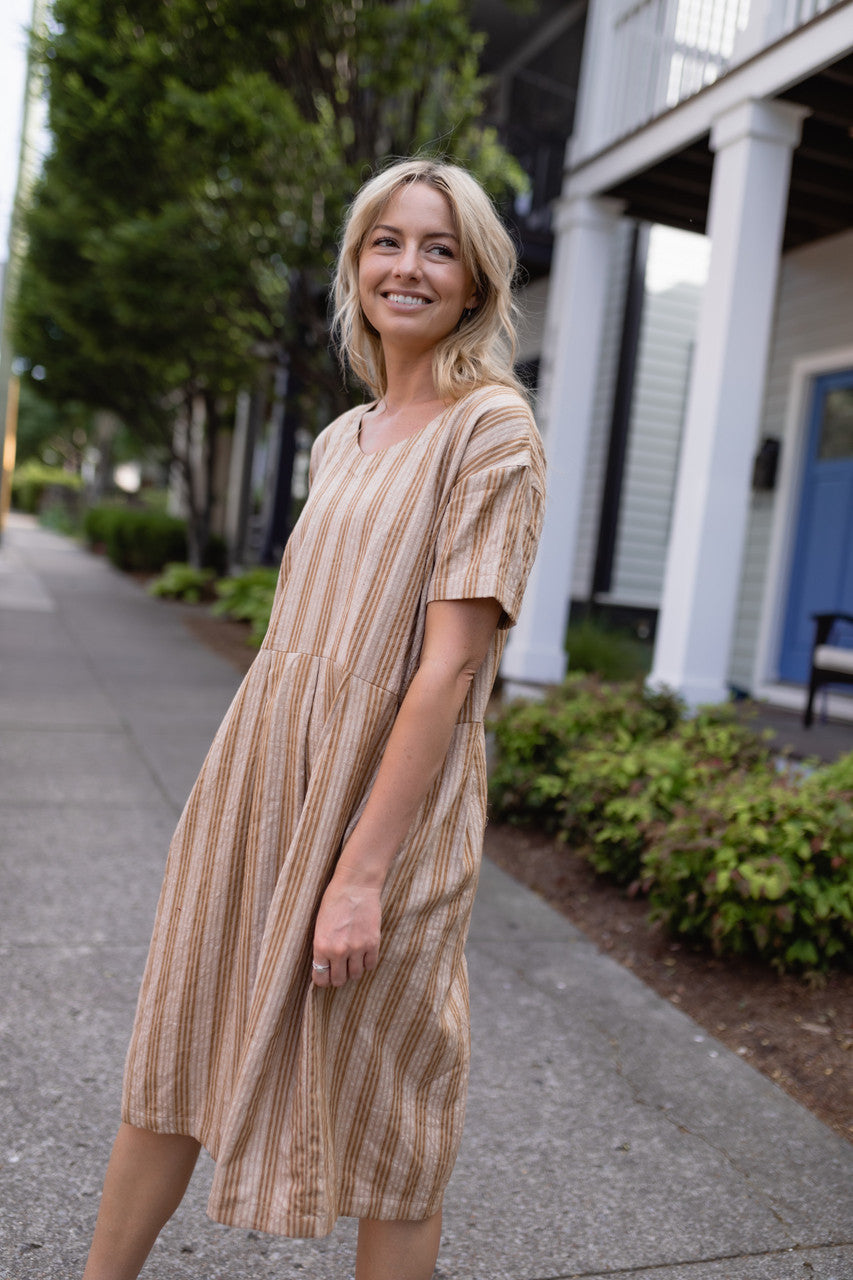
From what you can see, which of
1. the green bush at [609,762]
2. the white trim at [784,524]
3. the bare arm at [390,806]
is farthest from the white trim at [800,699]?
the bare arm at [390,806]

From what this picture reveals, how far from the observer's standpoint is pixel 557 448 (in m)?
7.86

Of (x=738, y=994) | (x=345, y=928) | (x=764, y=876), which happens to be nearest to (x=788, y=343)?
(x=764, y=876)

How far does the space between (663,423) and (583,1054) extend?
27.7 ft

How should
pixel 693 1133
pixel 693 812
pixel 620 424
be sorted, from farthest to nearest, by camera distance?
pixel 620 424 → pixel 693 812 → pixel 693 1133

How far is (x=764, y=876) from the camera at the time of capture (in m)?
3.32

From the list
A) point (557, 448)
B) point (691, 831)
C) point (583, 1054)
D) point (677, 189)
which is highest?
point (677, 189)

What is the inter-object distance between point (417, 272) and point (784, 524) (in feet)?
24.6

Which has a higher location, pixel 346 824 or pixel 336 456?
pixel 336 456

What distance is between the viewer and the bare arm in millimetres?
1401

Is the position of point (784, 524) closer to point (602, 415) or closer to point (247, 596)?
point (602, 415)

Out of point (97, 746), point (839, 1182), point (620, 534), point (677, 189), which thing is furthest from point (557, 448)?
point (839, 1182)

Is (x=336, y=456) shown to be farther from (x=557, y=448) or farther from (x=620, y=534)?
(x=620, y=534)

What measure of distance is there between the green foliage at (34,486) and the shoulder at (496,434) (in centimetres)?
4215

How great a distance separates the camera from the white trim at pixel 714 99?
5.40m
